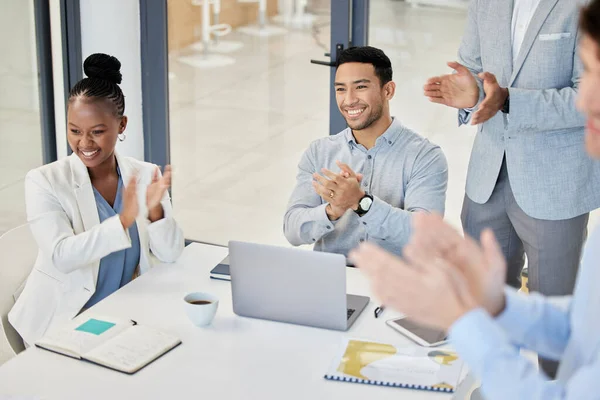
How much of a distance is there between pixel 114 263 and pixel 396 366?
110cm

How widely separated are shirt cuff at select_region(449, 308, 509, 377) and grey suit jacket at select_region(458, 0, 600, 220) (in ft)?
5.30

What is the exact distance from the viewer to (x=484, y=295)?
4.95ft

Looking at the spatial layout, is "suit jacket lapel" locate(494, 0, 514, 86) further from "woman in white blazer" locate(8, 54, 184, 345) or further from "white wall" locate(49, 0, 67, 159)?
"white wall" locate(49, 0, 67, 159)

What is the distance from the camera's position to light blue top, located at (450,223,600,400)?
142 cm

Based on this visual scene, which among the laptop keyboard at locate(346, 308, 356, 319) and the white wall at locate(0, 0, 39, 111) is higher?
the white wall at locate(0, 0, 39, 111)

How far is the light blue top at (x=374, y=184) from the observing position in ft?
9.67

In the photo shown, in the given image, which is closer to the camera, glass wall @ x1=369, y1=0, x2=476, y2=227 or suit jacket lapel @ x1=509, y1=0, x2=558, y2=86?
suit jacket lapel @ x1=509, y1=0, x2=558, y2=86

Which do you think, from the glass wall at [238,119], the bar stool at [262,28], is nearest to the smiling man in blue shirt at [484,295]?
the glass wall at [238,119]

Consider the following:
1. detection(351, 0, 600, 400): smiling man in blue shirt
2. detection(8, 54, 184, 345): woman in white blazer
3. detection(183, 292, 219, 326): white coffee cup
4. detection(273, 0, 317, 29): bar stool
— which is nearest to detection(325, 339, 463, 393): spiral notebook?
detection(183, 292, 219, 326): white coffee cup

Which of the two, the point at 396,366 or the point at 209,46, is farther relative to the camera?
the point at 209,46

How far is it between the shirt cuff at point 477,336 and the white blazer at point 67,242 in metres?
1.49

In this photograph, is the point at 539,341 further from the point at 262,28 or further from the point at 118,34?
the point at 118,34

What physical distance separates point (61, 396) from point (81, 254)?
0.73 meters

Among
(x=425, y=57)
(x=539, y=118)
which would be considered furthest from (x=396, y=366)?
(x=425, y=57)
